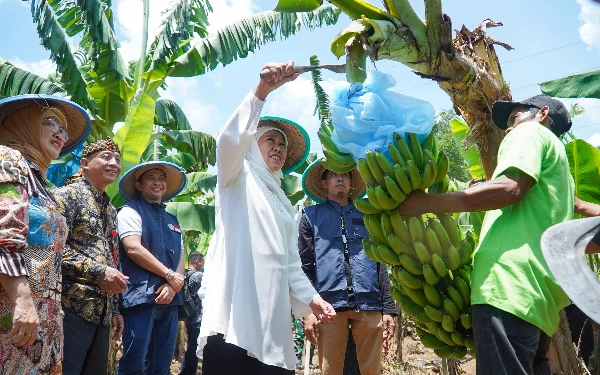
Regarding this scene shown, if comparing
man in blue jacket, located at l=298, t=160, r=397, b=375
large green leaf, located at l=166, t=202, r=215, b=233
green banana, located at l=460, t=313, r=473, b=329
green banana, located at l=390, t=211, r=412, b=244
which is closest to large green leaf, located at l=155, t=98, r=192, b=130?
large green leaf, located at l=166, t=202, r=215, b=233

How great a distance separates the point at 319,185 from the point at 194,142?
16.5 ft

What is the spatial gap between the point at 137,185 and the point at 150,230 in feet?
1.64

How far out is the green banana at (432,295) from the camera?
7.64 feet

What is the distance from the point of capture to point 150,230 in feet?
13.8

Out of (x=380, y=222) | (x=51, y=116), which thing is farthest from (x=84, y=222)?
(x=380, y=222)

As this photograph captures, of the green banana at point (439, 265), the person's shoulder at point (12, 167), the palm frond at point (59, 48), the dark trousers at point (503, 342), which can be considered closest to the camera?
the dark trousers at point (503, 342)

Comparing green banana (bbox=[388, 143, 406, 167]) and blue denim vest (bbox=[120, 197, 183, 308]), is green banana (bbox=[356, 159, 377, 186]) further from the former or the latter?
blue denim vest (bbox=[120, 197, 183, 308])

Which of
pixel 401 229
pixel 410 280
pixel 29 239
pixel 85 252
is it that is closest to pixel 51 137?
pixel 29 239

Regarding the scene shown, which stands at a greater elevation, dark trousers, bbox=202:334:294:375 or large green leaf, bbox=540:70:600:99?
large green leaf, bbox=540:70:600:99

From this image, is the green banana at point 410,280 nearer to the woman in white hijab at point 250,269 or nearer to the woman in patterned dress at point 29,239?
the woman in white hijab at point 250,269

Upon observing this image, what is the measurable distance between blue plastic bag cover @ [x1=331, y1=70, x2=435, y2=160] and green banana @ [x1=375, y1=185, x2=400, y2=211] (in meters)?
0.18

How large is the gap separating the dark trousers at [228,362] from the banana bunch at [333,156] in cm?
99

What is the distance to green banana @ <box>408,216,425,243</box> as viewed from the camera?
2.32 metres

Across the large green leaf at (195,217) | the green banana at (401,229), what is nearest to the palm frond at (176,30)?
the large green leaf at (195,217)
